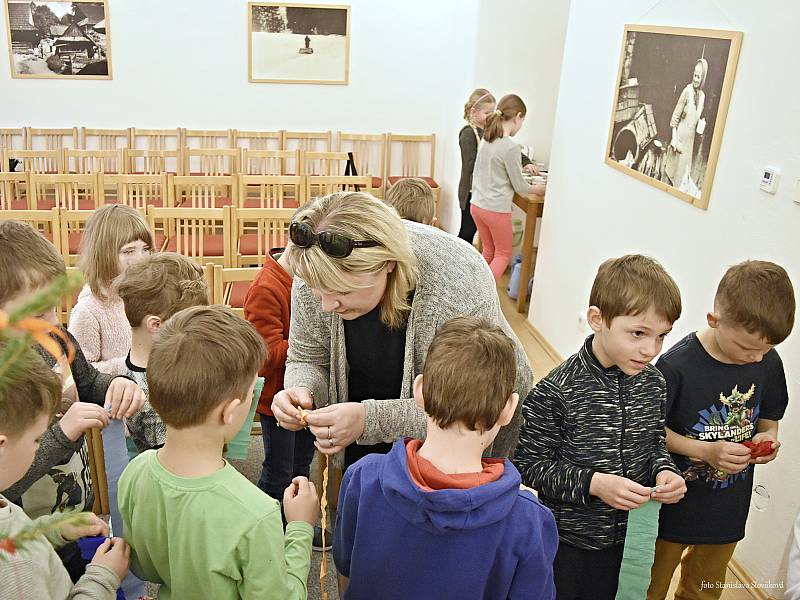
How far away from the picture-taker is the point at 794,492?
2658 mm

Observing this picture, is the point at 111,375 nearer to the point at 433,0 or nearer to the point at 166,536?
the point at 166,536

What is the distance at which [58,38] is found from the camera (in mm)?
7566

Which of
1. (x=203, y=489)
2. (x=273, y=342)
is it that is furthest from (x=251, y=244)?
(x=203, y=489)

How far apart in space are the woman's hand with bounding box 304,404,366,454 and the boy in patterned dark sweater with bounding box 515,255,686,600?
1.51ft

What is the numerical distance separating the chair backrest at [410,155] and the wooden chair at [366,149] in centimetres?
7

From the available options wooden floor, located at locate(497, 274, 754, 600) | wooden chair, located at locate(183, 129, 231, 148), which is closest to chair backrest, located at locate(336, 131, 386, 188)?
wooden chair, located at locate(183, 129, 231, 148)

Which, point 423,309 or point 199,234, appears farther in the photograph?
point 199,234

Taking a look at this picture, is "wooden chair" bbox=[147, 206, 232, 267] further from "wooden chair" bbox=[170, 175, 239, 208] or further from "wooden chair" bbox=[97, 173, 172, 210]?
"wooden chair" bbox=[97, 173, 172, 210]

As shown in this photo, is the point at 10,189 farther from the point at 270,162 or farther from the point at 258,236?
the point at 270,162

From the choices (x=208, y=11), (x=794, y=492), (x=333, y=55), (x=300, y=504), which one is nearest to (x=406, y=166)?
(x=333, y=55)

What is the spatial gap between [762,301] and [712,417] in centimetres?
39

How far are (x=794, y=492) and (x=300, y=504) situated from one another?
6.59 ft

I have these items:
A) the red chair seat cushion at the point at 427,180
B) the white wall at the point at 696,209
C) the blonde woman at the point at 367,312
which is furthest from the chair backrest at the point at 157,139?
the blonde woman at the point at 367,312

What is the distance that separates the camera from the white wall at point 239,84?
7.70 m
